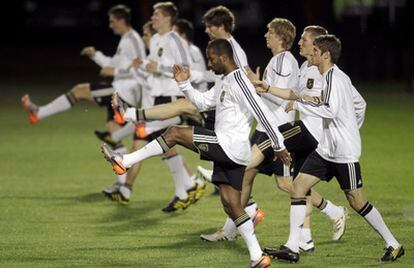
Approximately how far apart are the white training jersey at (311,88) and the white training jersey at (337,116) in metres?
0.51

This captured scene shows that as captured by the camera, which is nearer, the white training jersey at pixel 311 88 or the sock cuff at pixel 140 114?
the white training jersey at pixel 311 88

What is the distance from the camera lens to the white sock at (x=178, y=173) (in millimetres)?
13359

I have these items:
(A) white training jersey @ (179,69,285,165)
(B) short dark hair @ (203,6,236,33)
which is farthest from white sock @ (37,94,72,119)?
(A) white training jersey @ (179,69,285,165)

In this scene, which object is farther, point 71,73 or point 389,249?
point 71,73

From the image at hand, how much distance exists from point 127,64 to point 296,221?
206 inches

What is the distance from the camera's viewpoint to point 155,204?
44.9 ft

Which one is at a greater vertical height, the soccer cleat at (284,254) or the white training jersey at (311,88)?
the white training jersey at (311,88)

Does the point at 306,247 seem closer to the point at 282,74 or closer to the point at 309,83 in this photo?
the point at 309,83

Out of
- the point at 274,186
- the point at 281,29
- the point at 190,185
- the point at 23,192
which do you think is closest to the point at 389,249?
the point at 281,29

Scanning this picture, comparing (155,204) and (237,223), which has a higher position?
(237,223)

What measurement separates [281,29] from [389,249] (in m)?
2.36

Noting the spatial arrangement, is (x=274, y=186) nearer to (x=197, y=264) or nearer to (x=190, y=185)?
(x=190, y=185)

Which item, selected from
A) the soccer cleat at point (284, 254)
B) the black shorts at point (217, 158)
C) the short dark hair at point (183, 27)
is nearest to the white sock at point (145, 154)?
the black shorts at point (217, 158)

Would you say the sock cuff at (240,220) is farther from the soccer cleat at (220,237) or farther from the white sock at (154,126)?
the white sock at (154,126)
